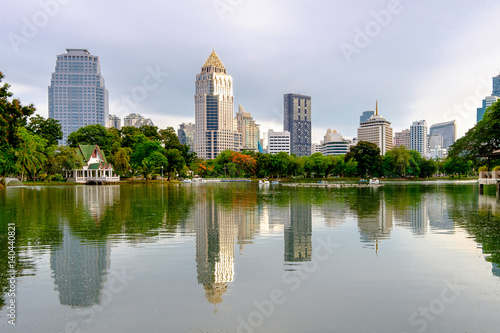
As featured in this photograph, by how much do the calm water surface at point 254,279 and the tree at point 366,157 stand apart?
87054 millimetres

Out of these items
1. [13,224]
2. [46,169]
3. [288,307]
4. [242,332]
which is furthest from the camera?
[46,169]

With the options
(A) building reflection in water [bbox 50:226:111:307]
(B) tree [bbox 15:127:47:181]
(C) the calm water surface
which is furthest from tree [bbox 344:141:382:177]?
(A) building reflection in water [bbox 50:226:111:307]

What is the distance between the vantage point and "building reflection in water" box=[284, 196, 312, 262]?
9.86 meters

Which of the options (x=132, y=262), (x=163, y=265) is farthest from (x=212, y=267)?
(x=132, y=262)

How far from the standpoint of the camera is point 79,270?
27.6ft

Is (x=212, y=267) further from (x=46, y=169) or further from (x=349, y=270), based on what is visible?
(x=46, y=169)

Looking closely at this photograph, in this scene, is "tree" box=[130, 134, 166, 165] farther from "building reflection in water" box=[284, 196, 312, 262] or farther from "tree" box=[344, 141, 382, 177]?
"building reflection in water" box=[284, 196, 312, 262]

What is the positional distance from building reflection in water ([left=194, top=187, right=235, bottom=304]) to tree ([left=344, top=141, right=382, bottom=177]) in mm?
87302

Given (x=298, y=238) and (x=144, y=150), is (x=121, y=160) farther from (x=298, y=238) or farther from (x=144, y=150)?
(x=298, y=238)

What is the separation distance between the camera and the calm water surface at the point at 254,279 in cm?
570

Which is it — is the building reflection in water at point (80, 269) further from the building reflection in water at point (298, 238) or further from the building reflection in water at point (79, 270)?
the building reflection in water at point (298, 238)

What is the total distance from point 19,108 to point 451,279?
31710 millimetres

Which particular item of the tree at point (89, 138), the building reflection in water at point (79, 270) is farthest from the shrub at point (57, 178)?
the building reflection in water at point (79, 270)

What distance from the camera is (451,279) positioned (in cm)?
775
